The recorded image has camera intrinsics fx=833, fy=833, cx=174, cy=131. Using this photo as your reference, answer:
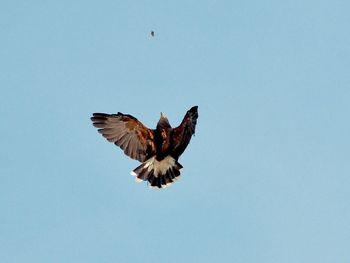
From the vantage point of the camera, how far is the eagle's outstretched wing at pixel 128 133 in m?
23.4

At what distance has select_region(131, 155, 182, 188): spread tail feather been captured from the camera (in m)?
22.8

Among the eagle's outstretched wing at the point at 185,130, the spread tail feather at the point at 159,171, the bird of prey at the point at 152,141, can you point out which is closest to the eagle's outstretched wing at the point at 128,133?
the bird of prey at the point at 152,141

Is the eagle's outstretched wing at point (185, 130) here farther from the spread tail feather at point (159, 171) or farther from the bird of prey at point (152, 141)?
the spread tail feather at point (159, 171)

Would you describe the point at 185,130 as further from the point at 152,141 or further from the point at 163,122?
the point at 152,141

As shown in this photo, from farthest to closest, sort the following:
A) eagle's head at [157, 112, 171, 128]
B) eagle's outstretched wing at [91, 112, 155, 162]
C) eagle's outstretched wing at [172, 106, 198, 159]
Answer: eagle's outstretched wing at [91, 112, 155, 162] → eagle's head at [157, 112, 171, 128] → eagle's outstretched wing at [172, 106, 198, 159]

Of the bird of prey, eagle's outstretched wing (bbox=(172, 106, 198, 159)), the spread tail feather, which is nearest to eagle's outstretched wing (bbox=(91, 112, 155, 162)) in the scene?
the bird of prey

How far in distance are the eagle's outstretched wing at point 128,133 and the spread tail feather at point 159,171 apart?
0.30 m

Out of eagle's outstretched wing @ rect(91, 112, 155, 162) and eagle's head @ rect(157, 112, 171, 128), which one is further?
Result: eagle's outstretched wing @ rect(91, 112, 155, 162)

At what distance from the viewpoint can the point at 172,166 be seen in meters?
23.2

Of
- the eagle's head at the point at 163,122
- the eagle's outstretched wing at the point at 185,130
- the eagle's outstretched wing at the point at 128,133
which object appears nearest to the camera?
the eagle's outstretched wing at the point at 185,130

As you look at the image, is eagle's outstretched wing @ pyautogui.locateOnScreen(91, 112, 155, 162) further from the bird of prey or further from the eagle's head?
the eagle's head

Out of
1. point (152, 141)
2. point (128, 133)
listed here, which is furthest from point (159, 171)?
point (128, 133)

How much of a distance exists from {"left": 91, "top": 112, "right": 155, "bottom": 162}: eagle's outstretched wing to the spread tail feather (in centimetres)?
30

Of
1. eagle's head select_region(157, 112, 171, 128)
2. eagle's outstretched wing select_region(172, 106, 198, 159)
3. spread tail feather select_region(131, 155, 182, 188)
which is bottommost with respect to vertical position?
spread tail feather select_region(131, 155, 182, 188)
